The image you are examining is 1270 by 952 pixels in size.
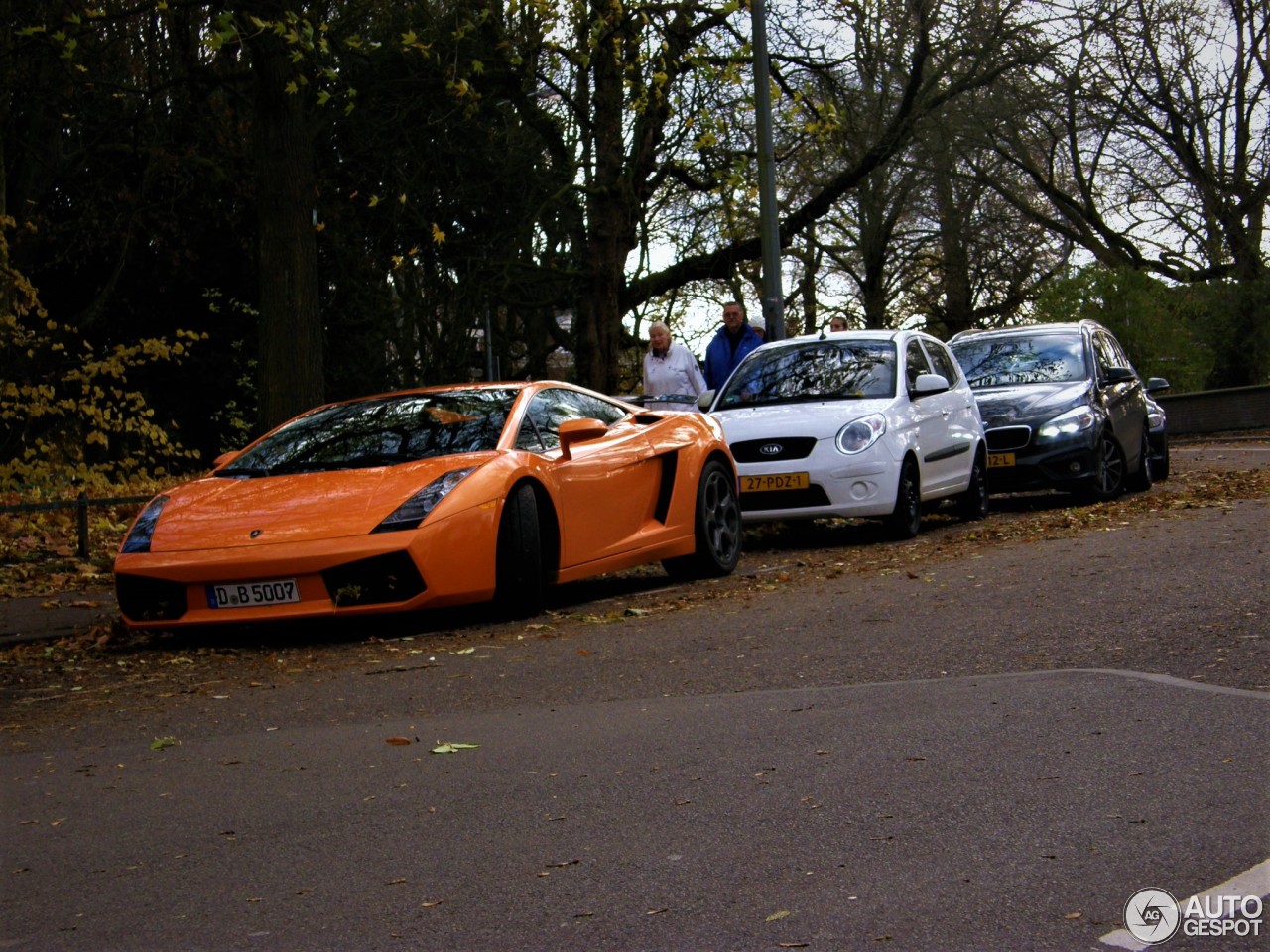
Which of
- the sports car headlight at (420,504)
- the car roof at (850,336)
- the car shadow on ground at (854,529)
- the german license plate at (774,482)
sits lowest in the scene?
the car shadow on ground at (854,529)

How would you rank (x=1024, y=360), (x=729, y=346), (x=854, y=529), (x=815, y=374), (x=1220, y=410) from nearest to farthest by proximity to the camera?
(x=815, y=374)
(x=854, y=529)
(x=1024, y=360)
(x=729, y=346)
(x=1220, y=410)

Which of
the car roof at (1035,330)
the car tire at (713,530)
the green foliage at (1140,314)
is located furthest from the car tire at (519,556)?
the green foliage at (1140,314)

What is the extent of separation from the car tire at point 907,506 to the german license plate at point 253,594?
615 centimetres

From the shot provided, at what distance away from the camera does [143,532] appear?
9.66 meters

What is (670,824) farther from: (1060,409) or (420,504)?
(1060,409)

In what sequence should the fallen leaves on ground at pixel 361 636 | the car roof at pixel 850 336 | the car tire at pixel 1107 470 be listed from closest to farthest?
the fallen leaves on ground at pixel 361 636 < the car roof at pixel 850 336 < the car tire at pixel 1107 470

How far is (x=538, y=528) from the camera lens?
32.3 feet

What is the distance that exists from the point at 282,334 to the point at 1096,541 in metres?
7.02

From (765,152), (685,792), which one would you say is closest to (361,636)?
(685,792)

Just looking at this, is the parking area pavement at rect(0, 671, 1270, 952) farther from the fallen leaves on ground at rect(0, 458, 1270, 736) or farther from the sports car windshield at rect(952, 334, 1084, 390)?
the sports car windshield at rect(952, 334, 1084, 390)

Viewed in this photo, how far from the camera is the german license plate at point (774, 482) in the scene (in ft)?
45.1

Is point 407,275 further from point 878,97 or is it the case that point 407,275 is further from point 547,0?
point 547,0

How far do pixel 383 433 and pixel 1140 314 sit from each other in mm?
27029

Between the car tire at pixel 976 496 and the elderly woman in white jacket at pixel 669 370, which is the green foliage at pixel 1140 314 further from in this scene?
the car tire at pixel 976 496
